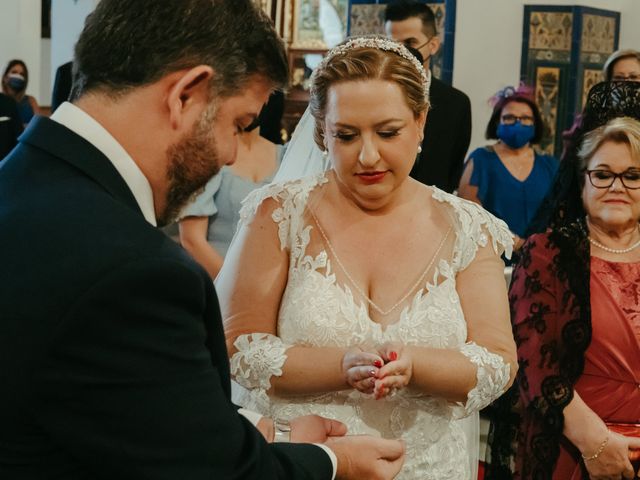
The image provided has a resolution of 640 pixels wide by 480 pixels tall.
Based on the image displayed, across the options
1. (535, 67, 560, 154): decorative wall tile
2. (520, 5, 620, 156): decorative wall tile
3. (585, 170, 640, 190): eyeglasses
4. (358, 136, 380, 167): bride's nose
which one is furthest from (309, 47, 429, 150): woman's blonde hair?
(535, 67, 560, 154): decorative wall tile

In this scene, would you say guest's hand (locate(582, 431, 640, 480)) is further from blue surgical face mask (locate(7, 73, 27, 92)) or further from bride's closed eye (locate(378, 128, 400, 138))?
blue surgical face mask (locate(7, 73, 27, 92))

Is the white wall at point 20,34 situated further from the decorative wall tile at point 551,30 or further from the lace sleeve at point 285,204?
the lace sleeve at point 285,204

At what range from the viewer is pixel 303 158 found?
3789mm

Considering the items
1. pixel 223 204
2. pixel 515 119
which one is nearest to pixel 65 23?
pixel 515 119

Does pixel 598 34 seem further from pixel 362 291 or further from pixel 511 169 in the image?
pixel 362 291

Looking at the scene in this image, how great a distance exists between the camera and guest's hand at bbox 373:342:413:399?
2.68 meters

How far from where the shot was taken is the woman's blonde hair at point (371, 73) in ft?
9.84

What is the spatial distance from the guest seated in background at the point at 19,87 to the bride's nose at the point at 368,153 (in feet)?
28.9

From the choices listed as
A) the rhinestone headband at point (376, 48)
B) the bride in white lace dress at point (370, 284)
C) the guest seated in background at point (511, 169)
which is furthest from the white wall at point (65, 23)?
the bride in white lace dress at point (370, 284)

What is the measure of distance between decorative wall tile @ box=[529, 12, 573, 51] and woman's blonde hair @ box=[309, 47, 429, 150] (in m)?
6.37

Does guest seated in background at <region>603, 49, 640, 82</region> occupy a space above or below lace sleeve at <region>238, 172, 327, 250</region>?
above

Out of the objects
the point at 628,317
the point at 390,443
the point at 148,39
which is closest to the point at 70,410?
the point at 148,39

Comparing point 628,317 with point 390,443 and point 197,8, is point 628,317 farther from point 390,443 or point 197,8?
point 197,8

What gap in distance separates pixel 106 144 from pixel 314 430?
0.90 metres
